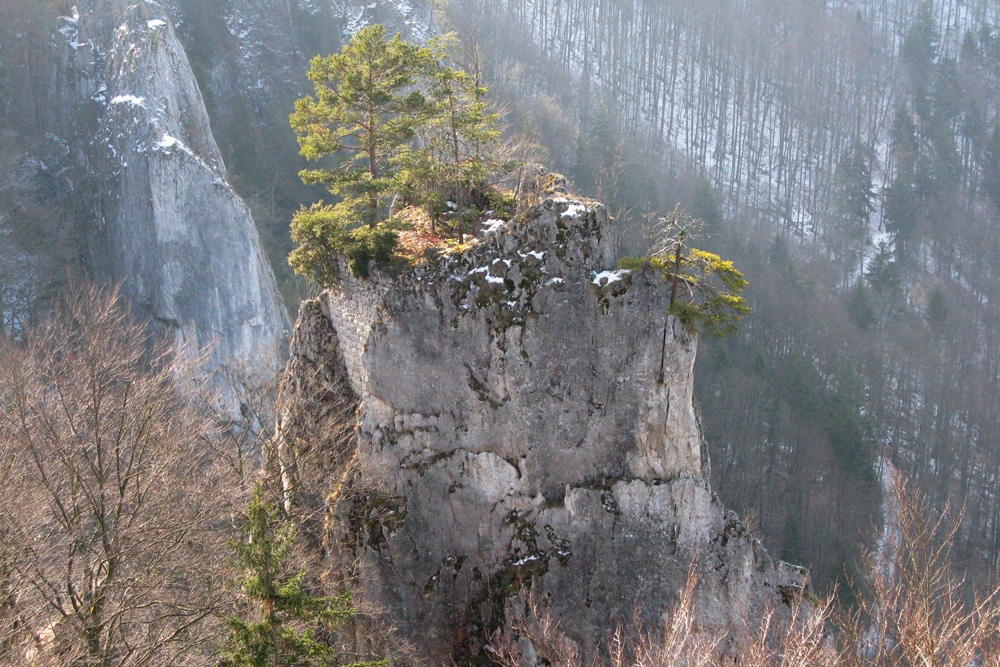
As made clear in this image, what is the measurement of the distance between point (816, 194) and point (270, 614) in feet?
144

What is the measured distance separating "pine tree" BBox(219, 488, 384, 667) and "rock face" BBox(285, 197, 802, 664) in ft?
9.13

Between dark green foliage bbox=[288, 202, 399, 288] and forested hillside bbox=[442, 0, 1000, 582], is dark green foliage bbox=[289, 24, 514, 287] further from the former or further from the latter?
forested hillside bbox=[442, 0, 1000, 582]

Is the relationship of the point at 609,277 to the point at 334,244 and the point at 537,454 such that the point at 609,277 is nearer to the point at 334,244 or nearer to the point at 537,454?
the point at 537,454

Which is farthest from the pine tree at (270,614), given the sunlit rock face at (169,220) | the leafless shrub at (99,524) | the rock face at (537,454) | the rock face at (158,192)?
the sunlit rock face at (169,220)

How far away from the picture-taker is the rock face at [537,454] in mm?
9789

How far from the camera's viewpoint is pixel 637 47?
162ft

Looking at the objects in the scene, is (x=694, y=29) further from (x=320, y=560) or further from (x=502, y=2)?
(x=320, y=560)

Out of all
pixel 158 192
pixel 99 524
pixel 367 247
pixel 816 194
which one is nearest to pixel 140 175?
pixel 158 192

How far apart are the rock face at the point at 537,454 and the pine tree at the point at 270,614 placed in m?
2.78

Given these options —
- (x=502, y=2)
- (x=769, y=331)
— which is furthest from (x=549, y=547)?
(x=502, y=2)

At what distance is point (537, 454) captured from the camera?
10.0 metres

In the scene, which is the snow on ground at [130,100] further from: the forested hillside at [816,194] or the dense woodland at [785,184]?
the forested hillside at [816,194]

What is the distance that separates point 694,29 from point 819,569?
40.9 metres

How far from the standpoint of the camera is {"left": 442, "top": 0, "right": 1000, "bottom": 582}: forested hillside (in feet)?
91.2
